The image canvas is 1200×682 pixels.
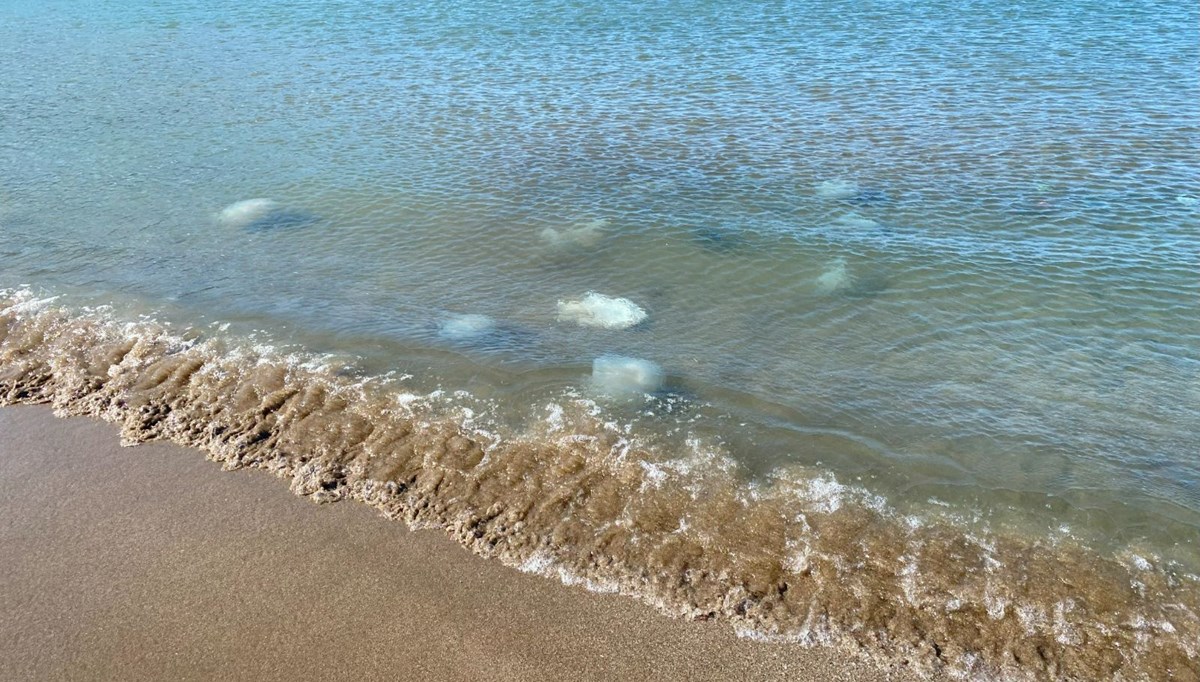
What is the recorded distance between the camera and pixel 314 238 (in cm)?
1745

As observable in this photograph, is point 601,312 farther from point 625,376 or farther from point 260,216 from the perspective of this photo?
point 260,216

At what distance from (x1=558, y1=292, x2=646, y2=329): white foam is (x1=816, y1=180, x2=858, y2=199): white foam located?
6.01 meters

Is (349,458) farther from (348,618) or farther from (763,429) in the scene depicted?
(763,429)

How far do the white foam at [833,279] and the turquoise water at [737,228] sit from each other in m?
0.07

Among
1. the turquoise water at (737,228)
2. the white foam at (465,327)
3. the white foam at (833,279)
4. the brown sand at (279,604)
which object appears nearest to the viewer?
the brown sand at (279,604)

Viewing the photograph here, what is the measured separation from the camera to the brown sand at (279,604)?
8297mm

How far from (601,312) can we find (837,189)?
6.99m

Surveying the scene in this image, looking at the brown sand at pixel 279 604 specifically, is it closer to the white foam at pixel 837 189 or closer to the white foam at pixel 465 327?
the white foam at pixel 465 327

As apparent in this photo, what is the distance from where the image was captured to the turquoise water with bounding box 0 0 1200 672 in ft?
38.0

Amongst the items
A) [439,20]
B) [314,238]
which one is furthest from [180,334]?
[439,20]

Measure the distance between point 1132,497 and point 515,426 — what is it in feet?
25.6

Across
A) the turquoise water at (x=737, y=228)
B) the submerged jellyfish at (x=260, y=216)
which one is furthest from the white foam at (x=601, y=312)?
the submerged jellyfish at (x=260, y=216)

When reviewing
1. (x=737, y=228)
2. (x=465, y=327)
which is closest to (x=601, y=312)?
(x=465, y=327)

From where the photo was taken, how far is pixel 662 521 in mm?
9820
